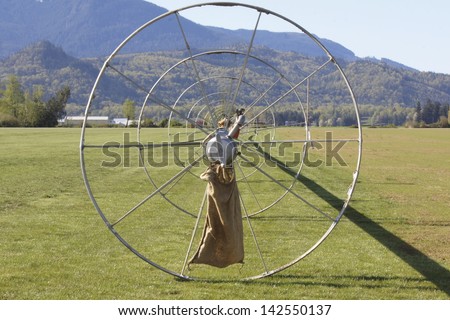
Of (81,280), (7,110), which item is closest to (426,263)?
(81,280)

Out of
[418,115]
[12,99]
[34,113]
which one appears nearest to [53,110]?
[34,113]

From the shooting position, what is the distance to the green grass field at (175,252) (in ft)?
25.6

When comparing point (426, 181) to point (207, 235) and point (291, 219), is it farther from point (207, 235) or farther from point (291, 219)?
point (207, 235)

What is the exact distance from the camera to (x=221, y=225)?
8.02 meters

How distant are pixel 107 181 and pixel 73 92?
159029mm

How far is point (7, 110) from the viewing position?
96250 mm

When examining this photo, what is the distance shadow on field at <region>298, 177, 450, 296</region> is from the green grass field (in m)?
0.01

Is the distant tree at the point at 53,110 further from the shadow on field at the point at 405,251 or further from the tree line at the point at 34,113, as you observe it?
the shadow on field at the point at 405,251

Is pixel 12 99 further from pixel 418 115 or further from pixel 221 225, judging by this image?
pixel 221 225

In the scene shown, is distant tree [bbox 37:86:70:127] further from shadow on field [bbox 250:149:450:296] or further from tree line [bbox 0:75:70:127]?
shadow on field [bbox 250:149:450:296]

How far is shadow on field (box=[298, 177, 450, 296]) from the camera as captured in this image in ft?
28.7

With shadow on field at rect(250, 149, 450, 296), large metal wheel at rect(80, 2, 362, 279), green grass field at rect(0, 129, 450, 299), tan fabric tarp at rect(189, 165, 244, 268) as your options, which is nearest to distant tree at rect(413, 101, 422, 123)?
large metal wheel at rect(80, 2, 362, 279)

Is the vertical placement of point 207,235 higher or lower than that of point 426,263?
higher

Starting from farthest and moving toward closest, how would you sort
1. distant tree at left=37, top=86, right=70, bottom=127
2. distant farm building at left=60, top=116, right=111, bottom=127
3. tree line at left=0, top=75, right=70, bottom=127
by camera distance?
distant farm building at left=60, top=116, right=111, bottom=127
distant tree at left=37, top=86, right=70, bottom=127
tree line at left=0, top=75, right=70, bottom=127
